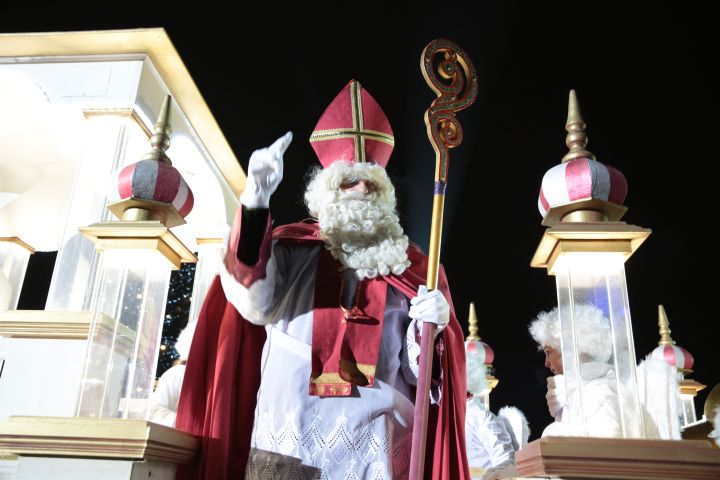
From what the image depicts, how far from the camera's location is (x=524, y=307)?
1017cm

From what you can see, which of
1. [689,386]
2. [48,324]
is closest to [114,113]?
[48,324]

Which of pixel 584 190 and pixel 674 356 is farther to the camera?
pixel 674 356

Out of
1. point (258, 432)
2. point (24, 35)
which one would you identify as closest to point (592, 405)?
point (258, 432)

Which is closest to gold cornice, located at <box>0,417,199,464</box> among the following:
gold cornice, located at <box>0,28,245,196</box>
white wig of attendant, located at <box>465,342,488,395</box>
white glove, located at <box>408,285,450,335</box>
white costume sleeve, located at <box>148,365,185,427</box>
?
white glove, located at <box>408,285,450,335</box>

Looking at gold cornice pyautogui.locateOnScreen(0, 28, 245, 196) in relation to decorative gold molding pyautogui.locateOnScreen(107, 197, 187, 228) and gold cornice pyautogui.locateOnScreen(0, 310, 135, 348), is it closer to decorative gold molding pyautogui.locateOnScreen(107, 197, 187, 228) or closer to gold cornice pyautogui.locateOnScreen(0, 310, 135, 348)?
gold cornice pyautogui.locateOnScreen(0, 310, 135, 348)

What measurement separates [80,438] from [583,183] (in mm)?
1705

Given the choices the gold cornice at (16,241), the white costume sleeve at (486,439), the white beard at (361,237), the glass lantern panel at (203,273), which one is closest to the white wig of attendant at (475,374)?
the white costume sleeve at (486,439)

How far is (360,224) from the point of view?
2.59 m

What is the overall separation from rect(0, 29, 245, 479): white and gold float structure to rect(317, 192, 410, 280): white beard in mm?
597

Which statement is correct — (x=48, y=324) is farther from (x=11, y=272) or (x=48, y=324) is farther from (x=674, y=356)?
(x=674, y=356)

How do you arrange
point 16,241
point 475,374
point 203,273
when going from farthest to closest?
point 16,241 < point 203,273 < point 475,374

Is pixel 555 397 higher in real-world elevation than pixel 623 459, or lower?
higher

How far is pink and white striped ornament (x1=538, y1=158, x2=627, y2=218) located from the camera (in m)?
2.18

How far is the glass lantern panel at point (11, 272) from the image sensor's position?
671cm
